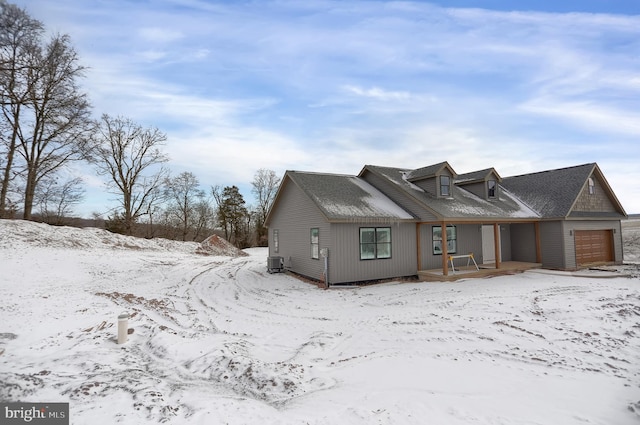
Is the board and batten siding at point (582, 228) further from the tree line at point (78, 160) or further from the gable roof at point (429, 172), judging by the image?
the tree line at point (78, 160)

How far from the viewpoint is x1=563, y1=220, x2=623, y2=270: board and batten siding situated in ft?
51.5

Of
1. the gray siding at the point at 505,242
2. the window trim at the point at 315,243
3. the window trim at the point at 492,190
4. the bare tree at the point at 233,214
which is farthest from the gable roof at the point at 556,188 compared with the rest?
the bare tree at the point at 233,214

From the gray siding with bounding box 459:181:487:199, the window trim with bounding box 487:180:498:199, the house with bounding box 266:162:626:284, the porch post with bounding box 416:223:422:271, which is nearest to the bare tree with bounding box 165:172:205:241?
the house with bounding box 266:162:626:284

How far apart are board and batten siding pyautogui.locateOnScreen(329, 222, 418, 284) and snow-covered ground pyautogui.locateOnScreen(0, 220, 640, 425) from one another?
1126mm

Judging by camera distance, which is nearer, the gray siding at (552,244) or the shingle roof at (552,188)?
the gray siding at (552,244)

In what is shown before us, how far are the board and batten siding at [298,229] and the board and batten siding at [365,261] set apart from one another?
639 mm

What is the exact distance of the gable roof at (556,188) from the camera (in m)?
16.2

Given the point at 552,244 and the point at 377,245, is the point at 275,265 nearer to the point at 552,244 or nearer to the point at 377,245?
the point at 377,245

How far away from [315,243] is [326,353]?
311 inches

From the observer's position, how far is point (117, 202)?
1148 inches

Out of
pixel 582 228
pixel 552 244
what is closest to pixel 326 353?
pixel 552 244

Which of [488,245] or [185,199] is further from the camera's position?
[185,199]

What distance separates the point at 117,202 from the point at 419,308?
98.1 feet

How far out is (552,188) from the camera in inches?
697
